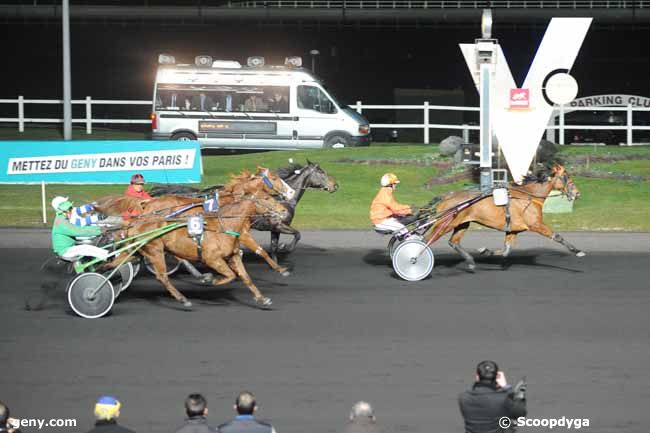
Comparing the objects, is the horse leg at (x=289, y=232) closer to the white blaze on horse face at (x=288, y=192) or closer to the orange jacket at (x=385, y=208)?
the white blaze on horse face at (x=288, y=192)

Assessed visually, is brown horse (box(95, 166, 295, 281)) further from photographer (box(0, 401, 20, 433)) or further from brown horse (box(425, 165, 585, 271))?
photographer (box(0, 401, 20, 433))

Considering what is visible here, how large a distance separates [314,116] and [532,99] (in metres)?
8.13

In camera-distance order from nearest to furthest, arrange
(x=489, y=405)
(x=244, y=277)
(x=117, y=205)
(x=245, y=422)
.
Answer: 1. (x=245, y=422)
2. (x=489, y=405)
3. (x=244, y=277)
4. (x=117, y=205)

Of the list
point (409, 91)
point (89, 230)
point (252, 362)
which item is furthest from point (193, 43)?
point (252, 362)

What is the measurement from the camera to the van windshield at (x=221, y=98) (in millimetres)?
31062

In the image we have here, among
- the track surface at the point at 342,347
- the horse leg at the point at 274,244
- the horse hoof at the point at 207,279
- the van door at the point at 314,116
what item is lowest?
the track surface at the point at 342,347

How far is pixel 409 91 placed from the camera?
4356 cm

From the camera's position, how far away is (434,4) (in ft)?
152

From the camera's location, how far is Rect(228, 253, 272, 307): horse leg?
1382cm

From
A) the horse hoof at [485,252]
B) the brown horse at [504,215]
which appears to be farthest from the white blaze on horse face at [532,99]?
the brown horse at [504,215]

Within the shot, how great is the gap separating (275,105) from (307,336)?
19373mm

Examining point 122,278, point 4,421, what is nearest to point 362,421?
point 4,421
